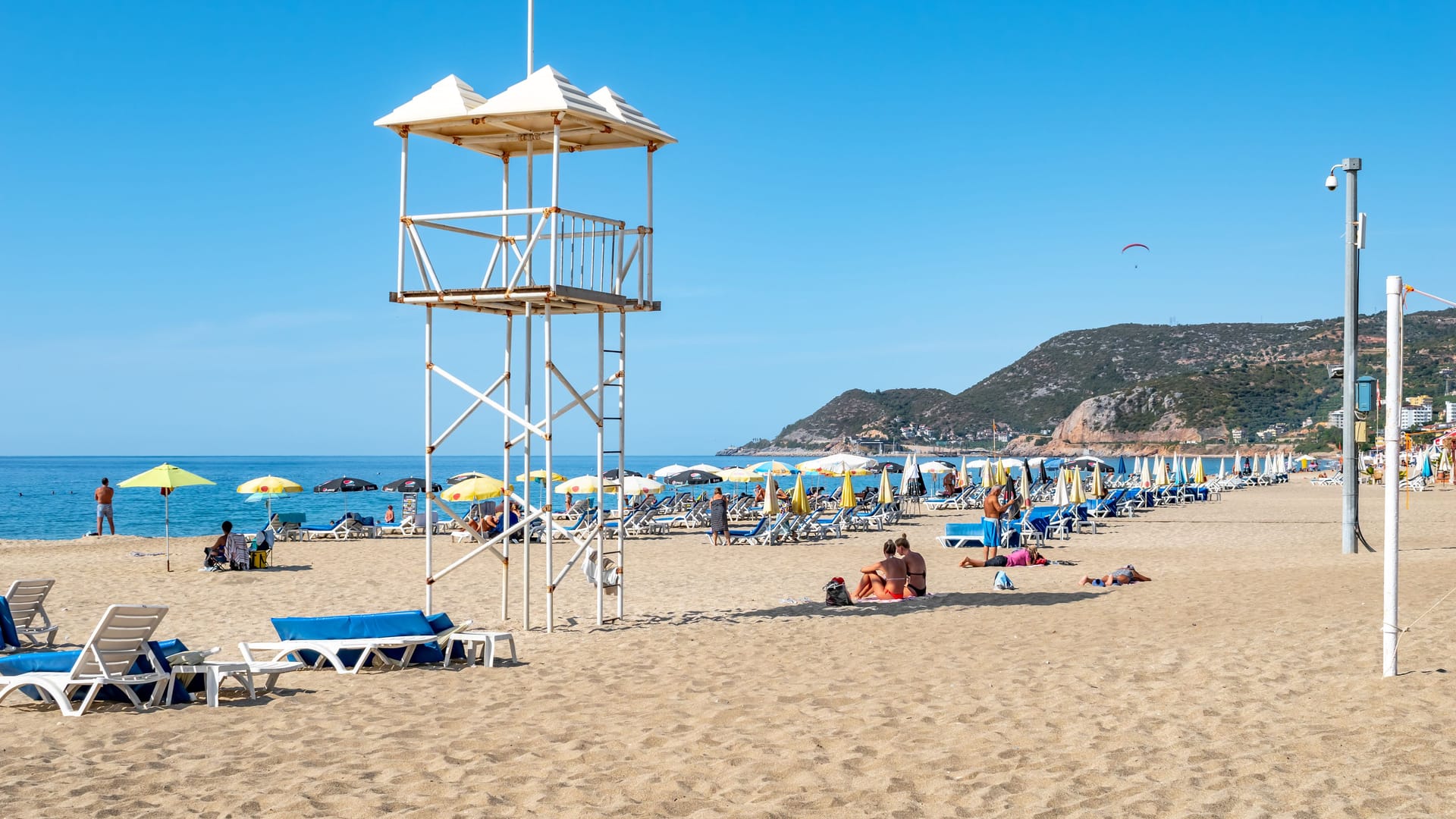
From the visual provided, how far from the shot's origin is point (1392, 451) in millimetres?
7473

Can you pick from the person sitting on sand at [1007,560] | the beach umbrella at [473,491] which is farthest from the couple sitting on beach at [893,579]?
the beach umbrella at [473,491]

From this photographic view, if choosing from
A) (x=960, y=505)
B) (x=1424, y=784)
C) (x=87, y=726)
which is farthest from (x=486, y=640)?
(x=960, y=505)

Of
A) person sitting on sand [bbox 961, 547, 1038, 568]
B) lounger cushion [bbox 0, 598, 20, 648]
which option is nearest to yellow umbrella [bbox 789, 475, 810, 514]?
person sitting on sand [bbox 961, 547, 1038, 568]

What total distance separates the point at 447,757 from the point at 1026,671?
163 inches

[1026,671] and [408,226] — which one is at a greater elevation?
[408,226]

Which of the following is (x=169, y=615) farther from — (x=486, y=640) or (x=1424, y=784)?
(x=1424, y=784)

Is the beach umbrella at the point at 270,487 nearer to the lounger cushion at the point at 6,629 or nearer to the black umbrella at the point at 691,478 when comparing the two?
the black umbrella at the point at 691,478

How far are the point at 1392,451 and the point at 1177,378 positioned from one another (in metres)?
114

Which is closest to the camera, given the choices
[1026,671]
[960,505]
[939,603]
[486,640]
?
[1026,671]

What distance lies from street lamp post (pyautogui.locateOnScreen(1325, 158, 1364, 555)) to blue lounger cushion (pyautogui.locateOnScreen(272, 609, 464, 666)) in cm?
1234

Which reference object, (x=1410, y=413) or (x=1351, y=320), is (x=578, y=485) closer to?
(x=1351, y=320)

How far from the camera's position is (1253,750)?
611 centimetres

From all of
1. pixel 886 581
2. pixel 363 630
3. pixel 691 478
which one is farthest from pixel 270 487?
pixel 363 630

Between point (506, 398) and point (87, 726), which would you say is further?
point (506, 398)
